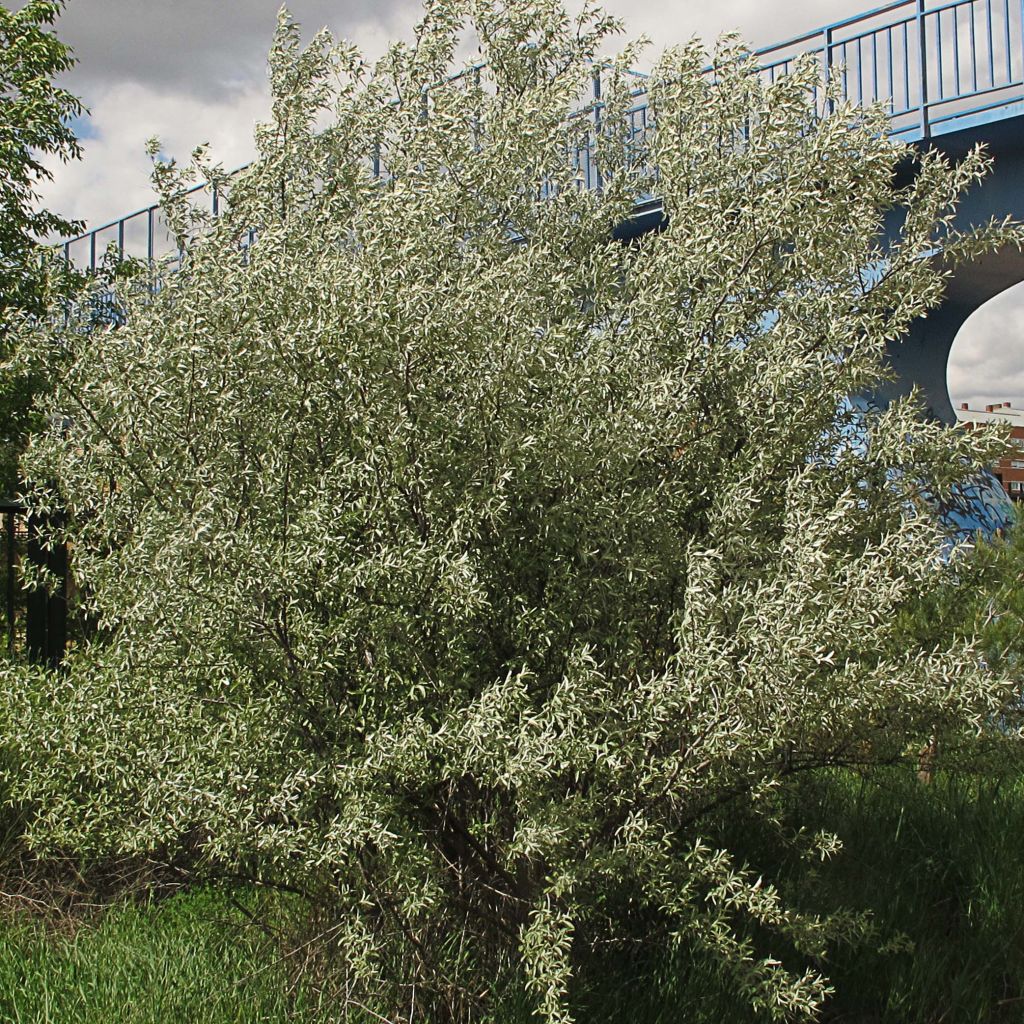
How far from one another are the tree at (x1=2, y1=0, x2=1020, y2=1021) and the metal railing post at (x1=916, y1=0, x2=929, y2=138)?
6448 millimetres

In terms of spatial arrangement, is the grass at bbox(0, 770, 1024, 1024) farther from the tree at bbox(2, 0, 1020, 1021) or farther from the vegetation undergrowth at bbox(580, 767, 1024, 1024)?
the tree at bbox(2, 0, 1020, 1021)

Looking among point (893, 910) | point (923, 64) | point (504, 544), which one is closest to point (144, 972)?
point (504, 544)

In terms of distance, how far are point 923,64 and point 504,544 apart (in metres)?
8.92

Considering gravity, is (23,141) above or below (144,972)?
above

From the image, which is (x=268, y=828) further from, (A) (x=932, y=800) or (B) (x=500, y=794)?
(A) (x=932, y=800)

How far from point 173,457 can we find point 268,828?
1463 millimetres

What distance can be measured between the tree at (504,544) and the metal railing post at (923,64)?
21.2 ft

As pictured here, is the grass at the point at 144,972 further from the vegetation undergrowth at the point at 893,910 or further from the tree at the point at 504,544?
the vegetation undergrowth at the point at 893,910

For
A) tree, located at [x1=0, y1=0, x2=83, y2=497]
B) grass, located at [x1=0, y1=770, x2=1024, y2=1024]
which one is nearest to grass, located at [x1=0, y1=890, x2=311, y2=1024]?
grass, located at [x1=0, y1=770, x2=1024, y2=1024]

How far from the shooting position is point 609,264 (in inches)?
188

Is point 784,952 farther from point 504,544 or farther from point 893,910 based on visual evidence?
point 504,544

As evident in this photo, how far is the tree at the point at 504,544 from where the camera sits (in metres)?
3.55

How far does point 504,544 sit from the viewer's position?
399 cm

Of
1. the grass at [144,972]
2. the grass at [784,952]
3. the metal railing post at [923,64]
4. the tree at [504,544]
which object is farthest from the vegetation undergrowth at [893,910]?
the metal railing post at [923,64]
